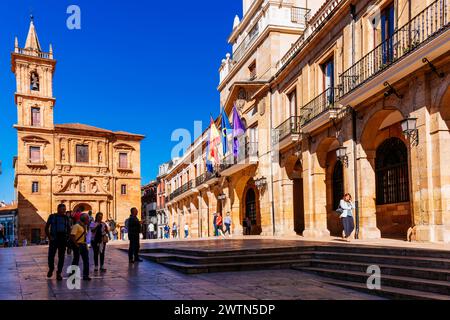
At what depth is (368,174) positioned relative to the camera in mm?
14094

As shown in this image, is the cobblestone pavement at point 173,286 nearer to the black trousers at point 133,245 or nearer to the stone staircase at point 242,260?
the stone staircase at point 242,260

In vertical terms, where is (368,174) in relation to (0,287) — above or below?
above

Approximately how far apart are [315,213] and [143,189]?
2380 inches

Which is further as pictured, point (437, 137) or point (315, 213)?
point (315, 213)

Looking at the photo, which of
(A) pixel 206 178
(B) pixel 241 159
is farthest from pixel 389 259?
(A) pixel 206 178

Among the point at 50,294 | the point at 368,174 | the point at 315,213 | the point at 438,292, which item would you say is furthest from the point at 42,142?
the point at 438,292

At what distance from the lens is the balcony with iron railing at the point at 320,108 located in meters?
15.6

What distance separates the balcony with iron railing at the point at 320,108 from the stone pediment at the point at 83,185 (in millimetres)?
32227

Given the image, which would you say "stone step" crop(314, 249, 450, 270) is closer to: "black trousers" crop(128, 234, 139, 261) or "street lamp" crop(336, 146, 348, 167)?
"black trousers" crop(128, 234, 139, 261)

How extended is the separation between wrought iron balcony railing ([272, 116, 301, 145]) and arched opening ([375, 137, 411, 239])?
385cm

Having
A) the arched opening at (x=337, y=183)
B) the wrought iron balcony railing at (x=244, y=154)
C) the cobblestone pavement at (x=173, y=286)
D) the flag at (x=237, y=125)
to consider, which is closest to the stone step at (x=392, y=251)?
the cobblestone pavement at (x=173, y=286)

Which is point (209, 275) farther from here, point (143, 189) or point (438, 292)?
point (143, 189)

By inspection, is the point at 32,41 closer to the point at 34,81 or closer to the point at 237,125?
the point at 34,81
